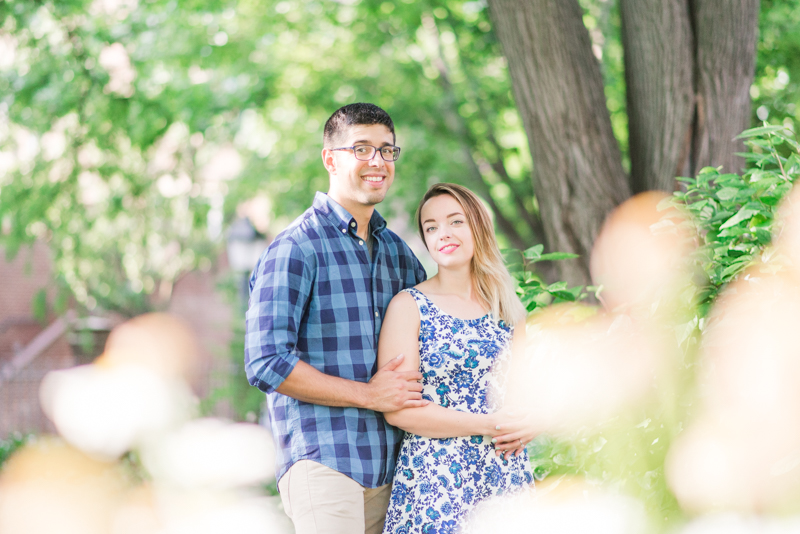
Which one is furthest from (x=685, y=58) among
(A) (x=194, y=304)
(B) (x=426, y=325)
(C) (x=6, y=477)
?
(A) (x=194, y=304)

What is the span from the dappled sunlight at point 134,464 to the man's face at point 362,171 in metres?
2.77

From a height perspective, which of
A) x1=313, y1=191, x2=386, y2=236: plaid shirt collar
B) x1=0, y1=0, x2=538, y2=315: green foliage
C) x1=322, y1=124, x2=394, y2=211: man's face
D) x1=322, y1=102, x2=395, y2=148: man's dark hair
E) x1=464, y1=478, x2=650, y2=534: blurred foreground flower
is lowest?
x1=464, y1=478, x2=650, y2=534: blurred foreground flower

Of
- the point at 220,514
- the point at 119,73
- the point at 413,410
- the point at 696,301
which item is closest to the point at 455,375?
the point at 413,410

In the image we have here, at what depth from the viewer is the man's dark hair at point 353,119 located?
100 inches

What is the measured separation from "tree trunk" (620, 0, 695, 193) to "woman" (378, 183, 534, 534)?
73.9 inches

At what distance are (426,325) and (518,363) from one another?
388 millimetres

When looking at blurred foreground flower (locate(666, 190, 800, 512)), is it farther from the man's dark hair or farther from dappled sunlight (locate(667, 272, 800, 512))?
the man's dark hair

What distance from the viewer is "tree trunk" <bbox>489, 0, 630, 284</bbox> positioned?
400 cm

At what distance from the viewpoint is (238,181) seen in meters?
10.3

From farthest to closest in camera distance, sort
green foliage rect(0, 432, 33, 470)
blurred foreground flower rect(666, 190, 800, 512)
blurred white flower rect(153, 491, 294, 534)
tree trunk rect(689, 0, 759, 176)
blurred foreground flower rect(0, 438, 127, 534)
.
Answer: green foliage rect(0, 432, 33, 470) < blurred foreground flower rect(0, 438, 127, 534) < blurred white flower rect(153, 491, 294, 534) < tree trunk rect(689, 0, 759, 176) < blurred foreground flower rect(666, 190, 800, 512)

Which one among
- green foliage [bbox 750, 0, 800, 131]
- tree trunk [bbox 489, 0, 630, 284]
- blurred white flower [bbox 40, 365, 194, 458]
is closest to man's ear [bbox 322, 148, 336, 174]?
tree trunk [bbox 489, 0, 630, 284]

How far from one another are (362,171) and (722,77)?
2.43m

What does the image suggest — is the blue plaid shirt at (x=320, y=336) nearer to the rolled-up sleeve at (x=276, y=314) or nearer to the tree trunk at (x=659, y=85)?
the rolled-up sleeve at (x=276, y=314)

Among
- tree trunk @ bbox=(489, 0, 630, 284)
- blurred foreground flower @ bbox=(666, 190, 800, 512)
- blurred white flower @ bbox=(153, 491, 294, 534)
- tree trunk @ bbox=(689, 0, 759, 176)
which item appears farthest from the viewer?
blurred white flower @ bbox=(153, 491, 294, 534)
